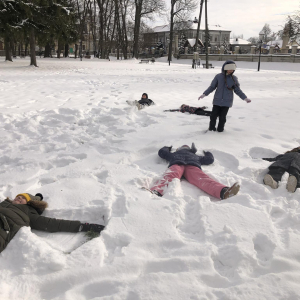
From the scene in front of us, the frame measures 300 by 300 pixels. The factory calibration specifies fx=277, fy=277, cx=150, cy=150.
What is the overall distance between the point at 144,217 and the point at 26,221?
1169 mm

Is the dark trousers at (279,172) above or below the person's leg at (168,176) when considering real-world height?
above

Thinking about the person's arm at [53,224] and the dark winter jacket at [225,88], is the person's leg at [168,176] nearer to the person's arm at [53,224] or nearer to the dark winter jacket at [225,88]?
the person's arm at [53,224]

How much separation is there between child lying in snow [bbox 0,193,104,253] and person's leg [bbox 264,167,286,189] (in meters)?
2.15

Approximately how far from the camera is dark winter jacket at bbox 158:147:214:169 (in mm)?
3965

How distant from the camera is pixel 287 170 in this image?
3736 mm

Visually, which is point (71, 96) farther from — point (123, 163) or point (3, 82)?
point (123, 163)

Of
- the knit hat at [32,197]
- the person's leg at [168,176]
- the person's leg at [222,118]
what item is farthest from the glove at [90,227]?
the person's leg at [222,118]

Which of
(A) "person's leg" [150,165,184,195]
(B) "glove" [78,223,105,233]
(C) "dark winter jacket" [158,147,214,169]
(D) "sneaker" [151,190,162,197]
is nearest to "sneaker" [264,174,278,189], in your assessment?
(C) "dark winter jacket" [158,147,214,169]

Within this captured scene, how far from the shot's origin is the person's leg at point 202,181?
3340mm

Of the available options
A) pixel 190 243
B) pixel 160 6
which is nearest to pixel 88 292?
pixel 190 243

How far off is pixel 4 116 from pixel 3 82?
6428 mm

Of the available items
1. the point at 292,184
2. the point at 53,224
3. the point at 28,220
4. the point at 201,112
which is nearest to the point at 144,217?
the point at 53,224

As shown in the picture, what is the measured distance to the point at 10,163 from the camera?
4.29 metres

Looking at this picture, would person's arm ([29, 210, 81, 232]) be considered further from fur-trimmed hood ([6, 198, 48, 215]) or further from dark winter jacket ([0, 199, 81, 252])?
fur-trimmed hood ([6, 198, 48, 215])
